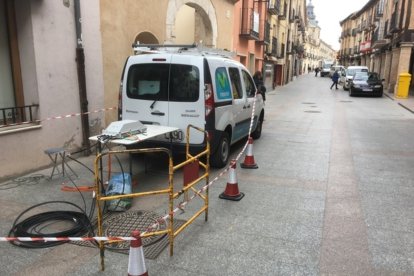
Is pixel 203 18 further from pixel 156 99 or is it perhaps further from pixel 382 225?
pixel 382 225

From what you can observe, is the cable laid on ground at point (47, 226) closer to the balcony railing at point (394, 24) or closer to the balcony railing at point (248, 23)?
the balcony railing at point (248, 23)

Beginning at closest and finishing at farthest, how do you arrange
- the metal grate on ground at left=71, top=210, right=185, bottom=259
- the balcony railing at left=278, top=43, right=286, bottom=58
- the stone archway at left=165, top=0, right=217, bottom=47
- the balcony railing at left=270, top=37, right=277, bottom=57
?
the metal grate on ground at left=71, top=210, right=185, bottom=259 → the stone archway at left=165, top=0, right=217, bottom=47 → the balcony railing at left=270, top=37, right=277, bottom=57 → the balcony railing at left=278, top=43, right=286, bottom=58

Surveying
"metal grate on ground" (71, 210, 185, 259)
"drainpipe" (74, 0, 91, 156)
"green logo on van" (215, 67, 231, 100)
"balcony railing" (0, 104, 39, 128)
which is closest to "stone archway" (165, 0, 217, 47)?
"drainpipe" (74, 0, 91, 156)

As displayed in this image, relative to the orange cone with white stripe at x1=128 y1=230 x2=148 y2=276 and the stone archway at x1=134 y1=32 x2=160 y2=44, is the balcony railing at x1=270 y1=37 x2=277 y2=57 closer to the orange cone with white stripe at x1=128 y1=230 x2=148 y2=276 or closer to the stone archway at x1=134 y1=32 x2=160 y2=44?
→ the stone archway at x1=134 y1=32 x2=160 y2=44

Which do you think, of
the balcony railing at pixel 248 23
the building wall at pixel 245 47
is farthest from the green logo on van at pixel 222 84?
the balcony railing at pixel 248 23

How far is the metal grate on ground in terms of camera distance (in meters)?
3.87

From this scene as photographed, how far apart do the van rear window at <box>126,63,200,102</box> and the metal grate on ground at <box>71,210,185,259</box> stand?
2.21 meters

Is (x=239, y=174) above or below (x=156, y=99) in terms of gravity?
below

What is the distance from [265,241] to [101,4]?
19.8ft

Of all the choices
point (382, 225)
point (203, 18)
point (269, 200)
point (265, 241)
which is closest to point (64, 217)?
point (265, 241)

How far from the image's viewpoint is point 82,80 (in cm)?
733

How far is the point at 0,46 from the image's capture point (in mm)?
6266

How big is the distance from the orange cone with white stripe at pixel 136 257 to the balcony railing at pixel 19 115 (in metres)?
4.44

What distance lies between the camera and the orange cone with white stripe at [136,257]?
9.24 feet
